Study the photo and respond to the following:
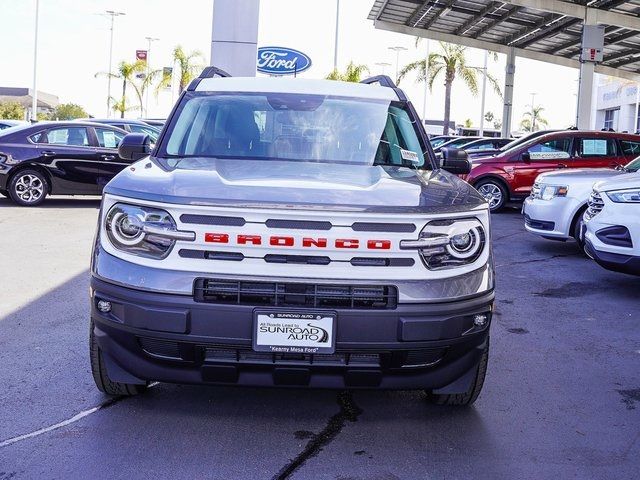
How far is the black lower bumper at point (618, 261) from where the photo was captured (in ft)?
23.1

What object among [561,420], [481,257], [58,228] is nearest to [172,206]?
[481,257]

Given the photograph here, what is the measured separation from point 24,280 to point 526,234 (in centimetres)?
766

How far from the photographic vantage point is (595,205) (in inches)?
299

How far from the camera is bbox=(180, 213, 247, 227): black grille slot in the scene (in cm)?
350

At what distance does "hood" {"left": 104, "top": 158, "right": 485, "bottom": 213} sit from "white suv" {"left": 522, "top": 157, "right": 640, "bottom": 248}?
5759mm

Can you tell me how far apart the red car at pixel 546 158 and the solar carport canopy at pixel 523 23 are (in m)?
9.50

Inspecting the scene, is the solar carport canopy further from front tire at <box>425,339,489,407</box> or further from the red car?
front tire at <box>425,339,489,407</box>

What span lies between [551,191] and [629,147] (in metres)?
6.22

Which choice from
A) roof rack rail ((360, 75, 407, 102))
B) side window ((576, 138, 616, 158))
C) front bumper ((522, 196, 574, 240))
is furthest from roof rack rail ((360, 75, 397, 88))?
side window ((576, 138, 616, 158))

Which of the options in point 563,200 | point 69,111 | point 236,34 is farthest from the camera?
point 69,111

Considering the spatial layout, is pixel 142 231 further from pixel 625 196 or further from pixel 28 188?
pixel 28 188

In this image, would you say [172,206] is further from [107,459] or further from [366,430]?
[366,430]

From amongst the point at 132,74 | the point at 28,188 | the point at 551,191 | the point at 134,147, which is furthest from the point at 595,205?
the point at 132,74

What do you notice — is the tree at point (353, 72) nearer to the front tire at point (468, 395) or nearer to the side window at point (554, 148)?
the side window at point (554, 148)
